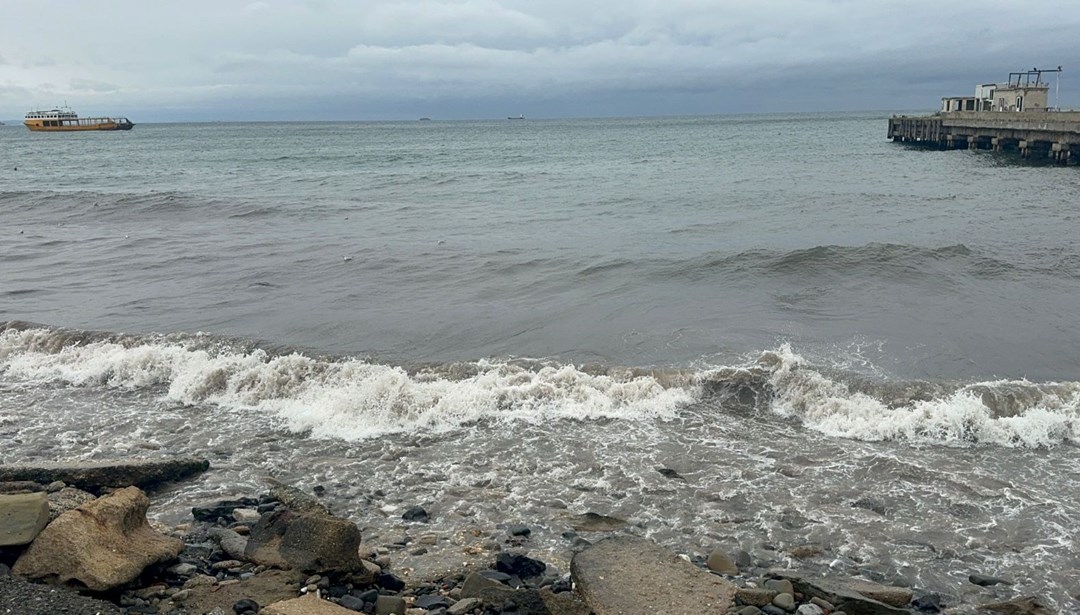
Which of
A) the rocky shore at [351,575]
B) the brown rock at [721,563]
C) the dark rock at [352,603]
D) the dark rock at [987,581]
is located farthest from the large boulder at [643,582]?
the dark rock at [987,581]

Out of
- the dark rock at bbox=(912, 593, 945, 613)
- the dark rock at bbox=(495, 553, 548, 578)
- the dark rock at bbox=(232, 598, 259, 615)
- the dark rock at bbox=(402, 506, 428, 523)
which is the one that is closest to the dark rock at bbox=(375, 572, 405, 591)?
the dark rock at bbox=(495, 553, 548, 578)

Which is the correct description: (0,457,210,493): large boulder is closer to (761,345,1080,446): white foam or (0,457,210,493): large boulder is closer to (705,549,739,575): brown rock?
(705,549,739,575): brown rock

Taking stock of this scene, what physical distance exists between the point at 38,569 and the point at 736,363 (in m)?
9.65

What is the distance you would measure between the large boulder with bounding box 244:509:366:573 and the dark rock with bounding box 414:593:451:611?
633mm

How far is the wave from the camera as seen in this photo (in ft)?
34.2

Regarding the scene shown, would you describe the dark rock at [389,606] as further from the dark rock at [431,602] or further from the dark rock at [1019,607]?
the dark rock at [1019,607]

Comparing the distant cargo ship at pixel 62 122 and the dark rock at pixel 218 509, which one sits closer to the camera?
the dark rock at pixel 218 509

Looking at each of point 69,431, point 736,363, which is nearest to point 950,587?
point 736,363

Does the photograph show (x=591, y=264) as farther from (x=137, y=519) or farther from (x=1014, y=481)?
(x=137, y=519)

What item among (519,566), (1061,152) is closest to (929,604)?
(519,566)

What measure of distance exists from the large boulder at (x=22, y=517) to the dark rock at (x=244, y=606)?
1.84 metres

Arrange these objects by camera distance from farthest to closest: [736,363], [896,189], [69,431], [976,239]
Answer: [896,189] < [976,239] < [736,363] < [69,431]

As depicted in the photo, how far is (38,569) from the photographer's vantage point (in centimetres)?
617

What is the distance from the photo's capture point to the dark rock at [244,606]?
606 cm
